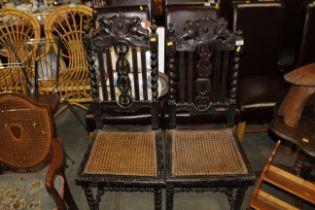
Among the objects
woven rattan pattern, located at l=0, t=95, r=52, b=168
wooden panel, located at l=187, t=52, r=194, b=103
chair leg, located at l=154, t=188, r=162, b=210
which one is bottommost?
chair leg, located at l=154, t=188, r=162, b=210

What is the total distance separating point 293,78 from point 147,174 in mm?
769

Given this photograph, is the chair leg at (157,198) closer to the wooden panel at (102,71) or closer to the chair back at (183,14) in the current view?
the wooden panel at (102,71)

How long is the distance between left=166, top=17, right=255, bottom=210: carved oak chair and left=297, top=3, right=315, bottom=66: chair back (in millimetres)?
808

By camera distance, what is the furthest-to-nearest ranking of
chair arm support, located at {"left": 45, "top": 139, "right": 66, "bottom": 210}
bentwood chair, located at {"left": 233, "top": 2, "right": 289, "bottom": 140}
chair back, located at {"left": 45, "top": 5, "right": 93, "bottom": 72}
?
chair back, located at {"left": 45, "top": 5, "right": 93, "bottom": 72} < bentwood chair, located at {"left": 233, "top": 2, "right": 289, "bottom": 140} < chair arm support, located at {"left": 45, "top": 139, "right": 66, "bottom": 210}

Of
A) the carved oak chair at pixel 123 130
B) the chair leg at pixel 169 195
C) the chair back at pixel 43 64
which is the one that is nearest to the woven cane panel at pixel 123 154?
the carved oak chair at pixel 123 130

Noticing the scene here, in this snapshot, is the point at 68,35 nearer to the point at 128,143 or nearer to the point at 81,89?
the point at 81,89

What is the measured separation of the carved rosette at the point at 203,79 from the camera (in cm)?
137

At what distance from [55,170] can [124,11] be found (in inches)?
47.7

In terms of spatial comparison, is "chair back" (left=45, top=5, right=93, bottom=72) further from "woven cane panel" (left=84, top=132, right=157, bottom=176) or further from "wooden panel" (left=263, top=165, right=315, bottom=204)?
"wooden panel" (left=263, top=165, right=315, bottom=204)

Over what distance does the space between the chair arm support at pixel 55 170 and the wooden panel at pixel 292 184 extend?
0.94m

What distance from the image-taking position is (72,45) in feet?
7.29

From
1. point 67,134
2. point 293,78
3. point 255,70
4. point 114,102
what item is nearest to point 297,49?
point 255,70

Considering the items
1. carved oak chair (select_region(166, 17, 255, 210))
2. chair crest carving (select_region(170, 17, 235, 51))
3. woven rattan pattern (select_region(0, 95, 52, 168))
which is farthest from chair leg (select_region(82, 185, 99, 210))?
chair crest carving (select_region(170, 17, 235, 51))

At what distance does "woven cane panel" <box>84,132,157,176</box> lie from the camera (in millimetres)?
1309
